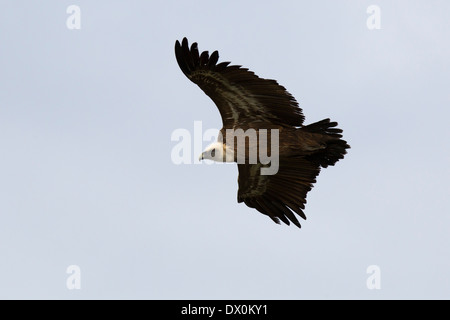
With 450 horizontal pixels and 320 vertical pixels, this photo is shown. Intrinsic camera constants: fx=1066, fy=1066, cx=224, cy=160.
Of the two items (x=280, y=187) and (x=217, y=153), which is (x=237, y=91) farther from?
(x=280, y=187)

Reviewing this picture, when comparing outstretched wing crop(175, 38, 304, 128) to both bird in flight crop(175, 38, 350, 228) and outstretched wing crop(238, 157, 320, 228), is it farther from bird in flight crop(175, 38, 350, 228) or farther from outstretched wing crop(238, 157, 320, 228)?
outstretched wing crop(238, 157, 320, 228)

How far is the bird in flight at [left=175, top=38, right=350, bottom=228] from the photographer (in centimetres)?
1700

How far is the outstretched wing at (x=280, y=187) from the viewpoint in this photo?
1820 cm

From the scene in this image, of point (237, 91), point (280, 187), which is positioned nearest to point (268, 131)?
point (237, 91)

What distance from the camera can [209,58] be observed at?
16859 millimetres

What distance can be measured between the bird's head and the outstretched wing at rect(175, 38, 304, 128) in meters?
0.39

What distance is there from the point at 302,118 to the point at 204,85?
170cm

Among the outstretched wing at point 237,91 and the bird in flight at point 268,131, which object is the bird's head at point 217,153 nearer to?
the bird in flight at point 268,131

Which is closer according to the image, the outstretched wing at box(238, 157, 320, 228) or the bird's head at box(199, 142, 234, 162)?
the bird's head at box(199, 142, 234, 162)

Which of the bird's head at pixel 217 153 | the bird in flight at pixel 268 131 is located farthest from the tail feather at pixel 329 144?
the bird's head at pixel 217 153

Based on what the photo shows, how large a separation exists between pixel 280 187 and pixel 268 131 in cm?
146

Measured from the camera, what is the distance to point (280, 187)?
1853cm

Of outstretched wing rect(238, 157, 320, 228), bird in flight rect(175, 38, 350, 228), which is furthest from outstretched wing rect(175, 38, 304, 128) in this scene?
outstretched wing rect(238, 157, 320, 228)

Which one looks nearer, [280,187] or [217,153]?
[217,153]
